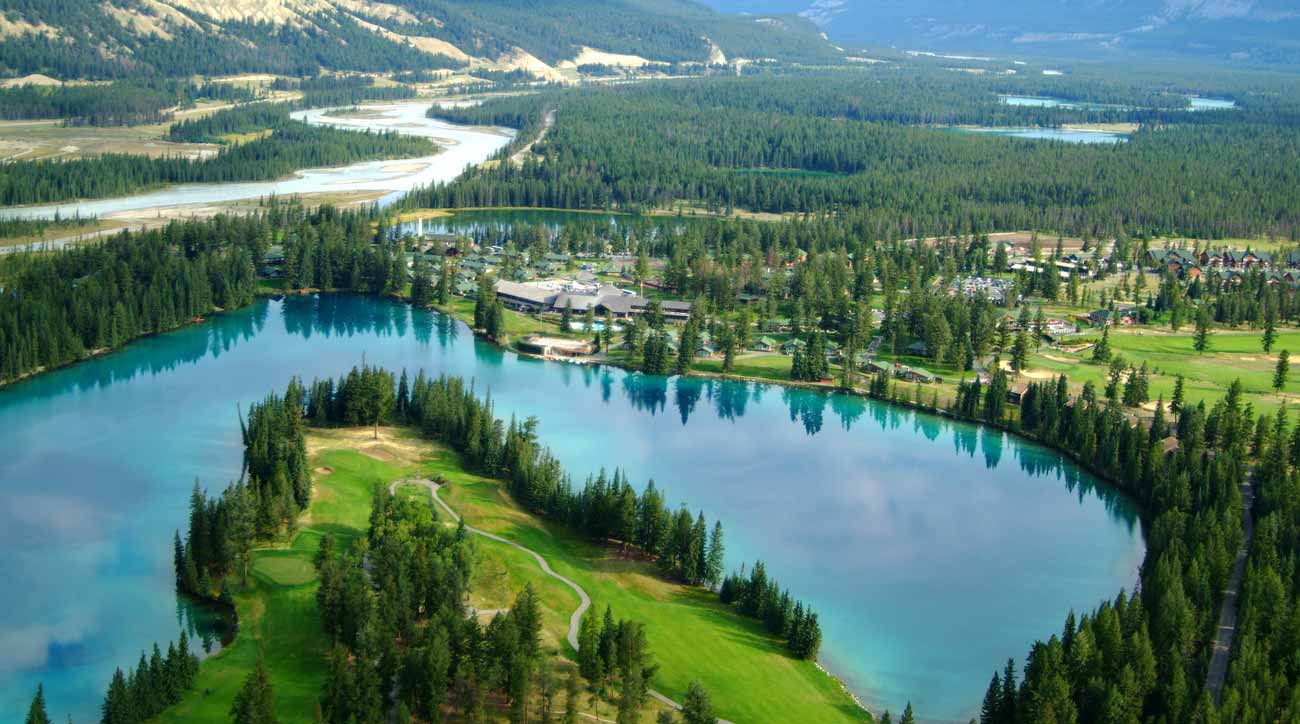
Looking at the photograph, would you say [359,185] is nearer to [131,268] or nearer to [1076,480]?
[131,268]

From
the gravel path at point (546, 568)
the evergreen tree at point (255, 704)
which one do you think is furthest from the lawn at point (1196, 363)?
the evergreen tree at point (255, 704)

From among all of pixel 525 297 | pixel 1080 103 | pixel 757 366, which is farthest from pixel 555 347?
pixel 1080 103

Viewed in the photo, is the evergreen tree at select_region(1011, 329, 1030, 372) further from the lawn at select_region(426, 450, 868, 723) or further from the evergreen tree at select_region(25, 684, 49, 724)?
the evergreen tree at select_region(25, 684, 49, 724)

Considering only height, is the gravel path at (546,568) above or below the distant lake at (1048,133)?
below

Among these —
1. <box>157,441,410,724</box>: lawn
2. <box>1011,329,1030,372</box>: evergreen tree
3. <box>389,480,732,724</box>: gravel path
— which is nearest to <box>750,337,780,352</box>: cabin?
<box>1011,329,1030,372</box>: evergreen tree

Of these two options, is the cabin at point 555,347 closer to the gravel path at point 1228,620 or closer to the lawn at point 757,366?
the lawn at point 757,366
